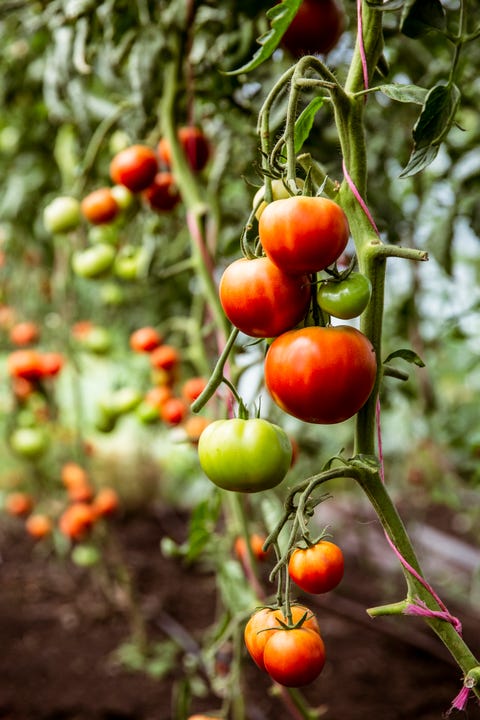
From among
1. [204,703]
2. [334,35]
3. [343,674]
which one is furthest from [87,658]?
[334,35]

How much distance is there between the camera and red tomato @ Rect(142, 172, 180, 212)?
3.56ft

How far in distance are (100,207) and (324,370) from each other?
2.74 ft

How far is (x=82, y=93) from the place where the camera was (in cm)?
118

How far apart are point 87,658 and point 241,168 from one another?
4.88 feet

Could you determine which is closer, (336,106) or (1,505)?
(336,106)

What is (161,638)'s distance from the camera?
1.97m

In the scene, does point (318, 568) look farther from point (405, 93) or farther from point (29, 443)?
point (29, 443)

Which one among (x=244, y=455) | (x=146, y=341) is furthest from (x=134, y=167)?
(x=244, y=455)

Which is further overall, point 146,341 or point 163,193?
point 146,341

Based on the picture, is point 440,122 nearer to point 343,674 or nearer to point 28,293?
point 343,674

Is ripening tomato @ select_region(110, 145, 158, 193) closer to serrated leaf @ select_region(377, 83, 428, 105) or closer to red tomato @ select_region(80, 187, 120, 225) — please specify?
red tomato @ select_region(80, 187, 120, 225)

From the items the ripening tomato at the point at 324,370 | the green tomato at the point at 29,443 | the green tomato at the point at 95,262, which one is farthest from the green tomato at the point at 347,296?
the green tomato at the point at 29,443

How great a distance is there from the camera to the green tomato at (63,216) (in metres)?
1.20

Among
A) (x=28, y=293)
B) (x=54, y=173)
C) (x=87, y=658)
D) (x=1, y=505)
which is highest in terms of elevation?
(x=54, y=173)
